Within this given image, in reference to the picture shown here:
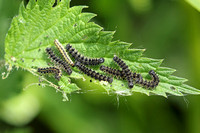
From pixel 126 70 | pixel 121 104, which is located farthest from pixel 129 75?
pixel 121 104

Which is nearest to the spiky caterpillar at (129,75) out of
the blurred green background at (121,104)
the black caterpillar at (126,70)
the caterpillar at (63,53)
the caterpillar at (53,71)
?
the black caterpillar at (126,70)

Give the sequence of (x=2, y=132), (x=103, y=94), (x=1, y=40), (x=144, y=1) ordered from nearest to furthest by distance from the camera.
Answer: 1. (x=1, y=40)
2. (x=2, y=132)
3. (x=103, y=94)
4. (x=144, y=1)

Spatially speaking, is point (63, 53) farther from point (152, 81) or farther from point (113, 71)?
point (152, 81)

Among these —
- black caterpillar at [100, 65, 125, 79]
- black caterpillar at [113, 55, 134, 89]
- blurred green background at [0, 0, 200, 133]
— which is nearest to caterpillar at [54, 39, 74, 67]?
black caterpillar at [100, 65, 125, 79]

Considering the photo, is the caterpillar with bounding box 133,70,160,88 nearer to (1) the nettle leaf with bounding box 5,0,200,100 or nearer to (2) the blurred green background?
(1) the nettle leaf with bounding box 5,0,200,100

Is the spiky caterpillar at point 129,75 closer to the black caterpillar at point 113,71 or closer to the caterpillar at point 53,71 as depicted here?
the black caterpillar at point 113,71

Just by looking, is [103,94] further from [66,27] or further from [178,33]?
[178,33]

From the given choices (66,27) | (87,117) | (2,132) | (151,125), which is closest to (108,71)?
(66,27)
